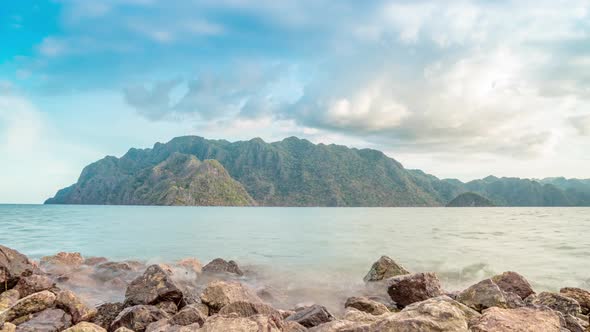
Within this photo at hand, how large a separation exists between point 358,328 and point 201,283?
47.1ft

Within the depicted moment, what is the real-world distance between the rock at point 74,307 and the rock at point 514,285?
13.6 m

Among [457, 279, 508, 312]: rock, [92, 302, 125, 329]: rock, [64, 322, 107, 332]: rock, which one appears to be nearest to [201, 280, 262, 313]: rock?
[92, 302, 125, 329]: rock

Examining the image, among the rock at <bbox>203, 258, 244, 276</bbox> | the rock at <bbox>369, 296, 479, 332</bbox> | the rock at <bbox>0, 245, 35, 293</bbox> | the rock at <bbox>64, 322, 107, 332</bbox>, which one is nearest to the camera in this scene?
the rock at <bbox>369, 296, 479, 332</bbox>

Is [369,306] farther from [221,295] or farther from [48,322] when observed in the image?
[48,322]

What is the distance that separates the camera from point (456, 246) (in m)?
38.7

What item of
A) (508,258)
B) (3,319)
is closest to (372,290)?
(3,319)

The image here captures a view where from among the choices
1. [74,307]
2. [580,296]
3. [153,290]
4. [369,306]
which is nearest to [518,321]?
[369,306]

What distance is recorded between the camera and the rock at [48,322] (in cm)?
990

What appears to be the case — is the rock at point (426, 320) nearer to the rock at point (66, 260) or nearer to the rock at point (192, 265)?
the rock at point (192, 265)

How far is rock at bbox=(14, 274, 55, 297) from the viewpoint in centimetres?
1402

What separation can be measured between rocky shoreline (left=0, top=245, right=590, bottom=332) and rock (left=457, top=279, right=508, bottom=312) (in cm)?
3

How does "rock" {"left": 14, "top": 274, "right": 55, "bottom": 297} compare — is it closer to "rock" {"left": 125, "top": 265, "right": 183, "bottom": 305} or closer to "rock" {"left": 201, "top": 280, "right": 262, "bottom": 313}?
"rock" {"left": 125, "top": 265, "right": 183, "bottom": 305}

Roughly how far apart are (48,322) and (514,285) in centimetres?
1529

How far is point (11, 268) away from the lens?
47.0 ft
